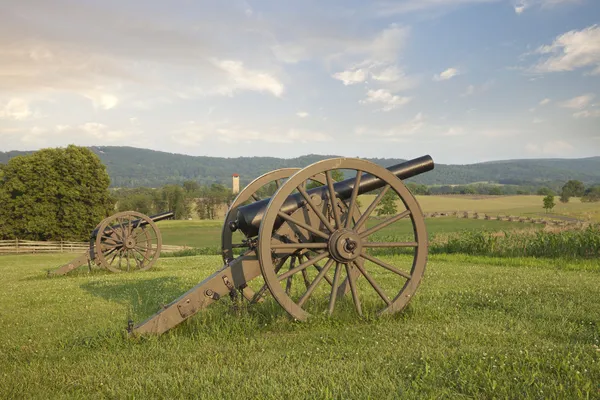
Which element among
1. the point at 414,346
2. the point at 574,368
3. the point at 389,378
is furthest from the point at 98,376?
the point at 574,368

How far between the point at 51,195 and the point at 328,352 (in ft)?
126

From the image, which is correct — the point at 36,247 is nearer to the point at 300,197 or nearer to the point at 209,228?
the point at 209,228

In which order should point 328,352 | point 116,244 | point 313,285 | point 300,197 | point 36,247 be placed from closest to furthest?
point 328,352
point 313,285
point 300,197
point 116,244
point 36,247

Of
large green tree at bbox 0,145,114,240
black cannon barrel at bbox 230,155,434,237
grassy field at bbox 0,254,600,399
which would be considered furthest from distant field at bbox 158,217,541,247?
Answer: black cannon barrel at bbox 230,155,434,237

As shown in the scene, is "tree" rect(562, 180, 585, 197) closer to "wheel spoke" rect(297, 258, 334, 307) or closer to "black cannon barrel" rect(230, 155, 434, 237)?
"black cannon barrel" rect(230, 155, 434, 237)

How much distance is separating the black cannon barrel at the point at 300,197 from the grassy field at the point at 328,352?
1.23 m

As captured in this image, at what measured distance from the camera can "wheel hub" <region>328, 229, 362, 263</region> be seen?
6047 mm

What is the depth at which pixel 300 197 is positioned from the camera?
650 cm

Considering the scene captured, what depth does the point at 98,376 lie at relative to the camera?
15.2ft

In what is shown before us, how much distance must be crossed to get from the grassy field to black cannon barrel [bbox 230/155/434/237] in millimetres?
1226

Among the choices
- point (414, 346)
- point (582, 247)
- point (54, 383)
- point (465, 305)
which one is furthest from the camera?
point (582, 247)

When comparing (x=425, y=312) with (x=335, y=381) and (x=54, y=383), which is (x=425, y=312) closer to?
(x=335, y=381)

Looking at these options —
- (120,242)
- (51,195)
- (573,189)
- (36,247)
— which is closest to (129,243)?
(120,242)

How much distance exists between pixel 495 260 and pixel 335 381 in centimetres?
1232
